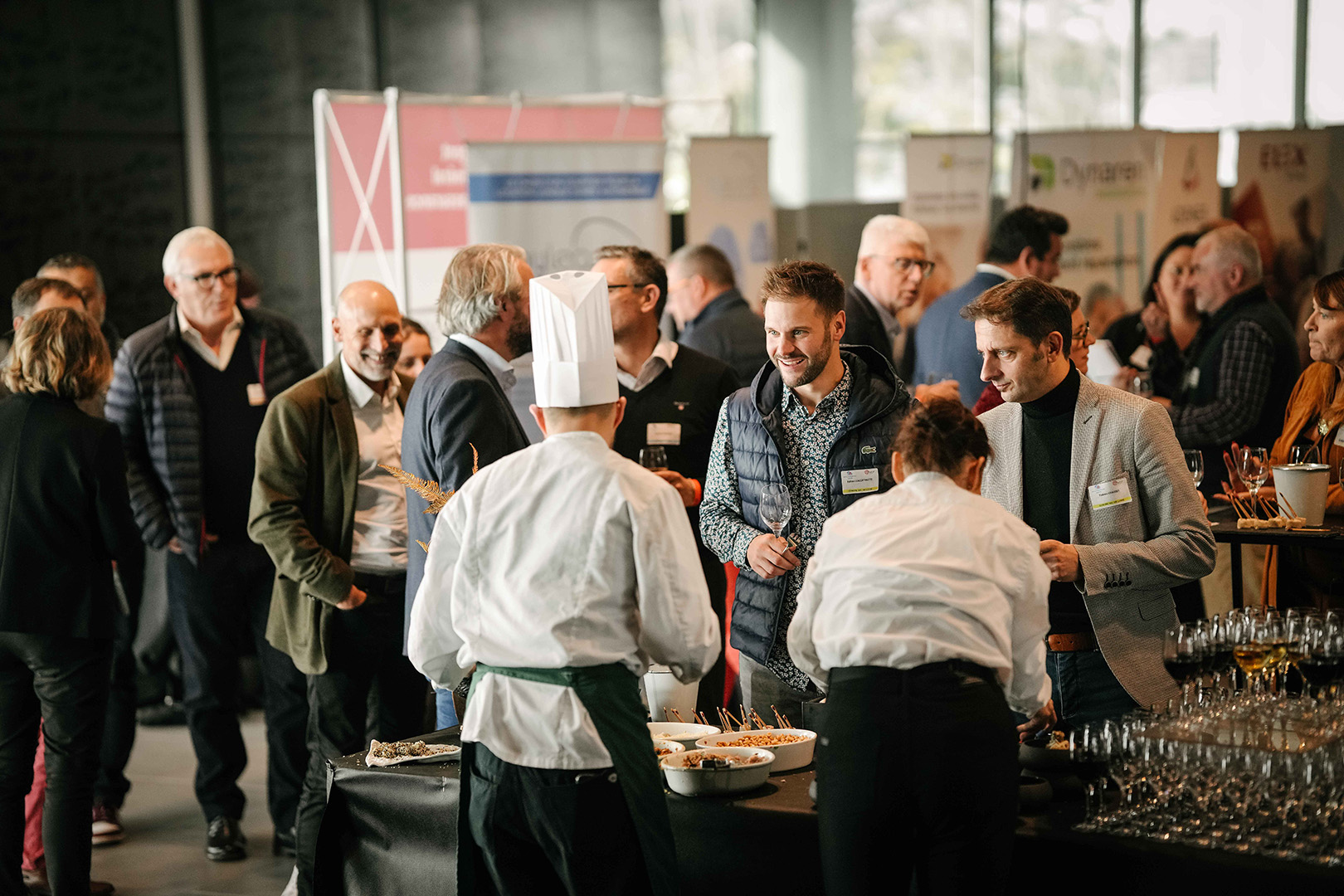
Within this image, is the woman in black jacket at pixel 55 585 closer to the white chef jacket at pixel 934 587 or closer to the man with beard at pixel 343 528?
the man with beard at pixel 343 528

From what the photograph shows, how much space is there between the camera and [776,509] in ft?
8.57

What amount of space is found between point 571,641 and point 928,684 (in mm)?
550

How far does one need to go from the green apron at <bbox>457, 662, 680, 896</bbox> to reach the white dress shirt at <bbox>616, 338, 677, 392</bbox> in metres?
1.75

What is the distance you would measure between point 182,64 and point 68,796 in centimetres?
505

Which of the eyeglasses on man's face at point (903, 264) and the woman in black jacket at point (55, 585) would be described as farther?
the eyeglasses on man's face at point (903, 264)

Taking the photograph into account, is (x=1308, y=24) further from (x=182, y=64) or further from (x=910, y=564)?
(x=910, y=564)

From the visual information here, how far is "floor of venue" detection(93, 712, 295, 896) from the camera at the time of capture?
154 inches

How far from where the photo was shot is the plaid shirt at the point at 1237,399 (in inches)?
169

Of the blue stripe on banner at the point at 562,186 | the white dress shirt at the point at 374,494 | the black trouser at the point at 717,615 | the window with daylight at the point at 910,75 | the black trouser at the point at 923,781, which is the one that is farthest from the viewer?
the window with daylight at the point at 910,75

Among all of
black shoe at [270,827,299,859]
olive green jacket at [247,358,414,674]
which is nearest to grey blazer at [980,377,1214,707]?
olive green jacket at [247,358,414,674]

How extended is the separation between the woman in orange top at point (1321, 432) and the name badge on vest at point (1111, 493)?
1.14 metres

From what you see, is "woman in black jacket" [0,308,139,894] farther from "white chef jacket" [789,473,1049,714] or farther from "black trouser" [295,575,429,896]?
"white chef jacket" [789,473,1049,714]

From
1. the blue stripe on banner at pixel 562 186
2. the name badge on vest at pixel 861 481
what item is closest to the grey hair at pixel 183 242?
the blue stripe on banner at pixel 562 186

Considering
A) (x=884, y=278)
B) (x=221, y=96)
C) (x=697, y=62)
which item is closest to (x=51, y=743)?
(x=884, y=278)
